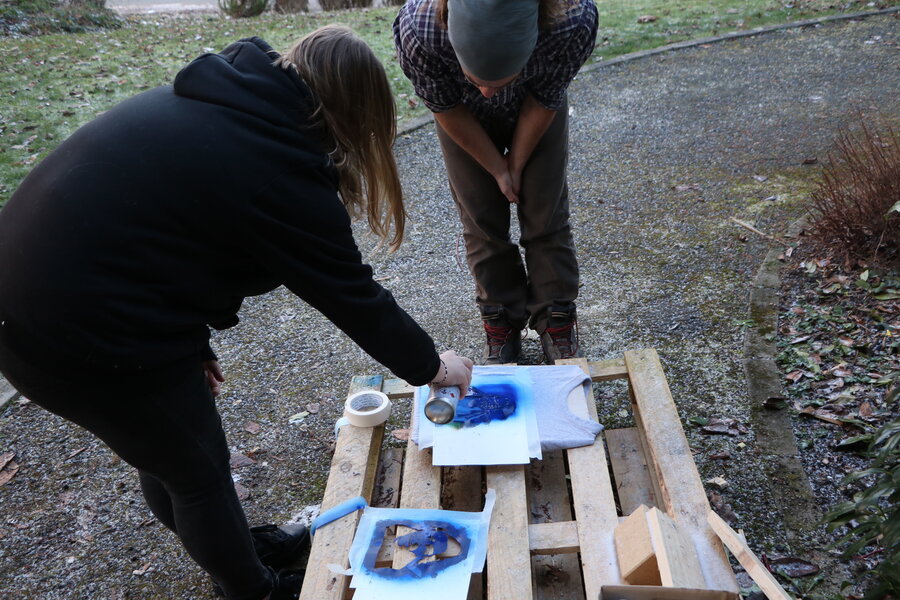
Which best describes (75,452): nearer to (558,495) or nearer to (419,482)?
(419,482)

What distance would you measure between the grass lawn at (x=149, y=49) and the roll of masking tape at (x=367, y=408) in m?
3.46

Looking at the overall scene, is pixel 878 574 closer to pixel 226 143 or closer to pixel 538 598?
pixel 538 598

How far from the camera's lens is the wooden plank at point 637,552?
169cm

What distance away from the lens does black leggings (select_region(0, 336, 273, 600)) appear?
1467 millimetres

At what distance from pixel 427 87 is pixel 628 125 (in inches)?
133

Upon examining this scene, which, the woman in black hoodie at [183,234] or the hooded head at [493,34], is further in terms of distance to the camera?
the hooded head at [493,34]

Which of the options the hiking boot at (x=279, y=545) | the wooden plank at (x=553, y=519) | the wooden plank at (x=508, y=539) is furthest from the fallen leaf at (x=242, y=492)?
the wooden plank at (x=553, y=519)

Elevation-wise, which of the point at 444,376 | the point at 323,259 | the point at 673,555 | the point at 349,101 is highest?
the point at 349,101

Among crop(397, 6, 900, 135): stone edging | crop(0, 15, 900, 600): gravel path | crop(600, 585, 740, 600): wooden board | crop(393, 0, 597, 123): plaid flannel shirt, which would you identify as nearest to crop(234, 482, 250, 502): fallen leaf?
crop(0, 15, 900, 600): gravel path

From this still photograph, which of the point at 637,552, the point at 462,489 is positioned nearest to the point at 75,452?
the point at 462,489

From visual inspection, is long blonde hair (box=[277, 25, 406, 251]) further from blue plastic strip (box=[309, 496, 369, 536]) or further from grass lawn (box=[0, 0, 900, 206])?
grass lawn (box=[0, 0, 900, 206])

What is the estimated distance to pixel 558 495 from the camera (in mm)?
2217

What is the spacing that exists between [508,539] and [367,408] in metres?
0.75

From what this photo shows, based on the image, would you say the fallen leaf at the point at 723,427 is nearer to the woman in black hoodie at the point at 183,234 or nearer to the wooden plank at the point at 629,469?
the wooden plank at the point at 629,469
